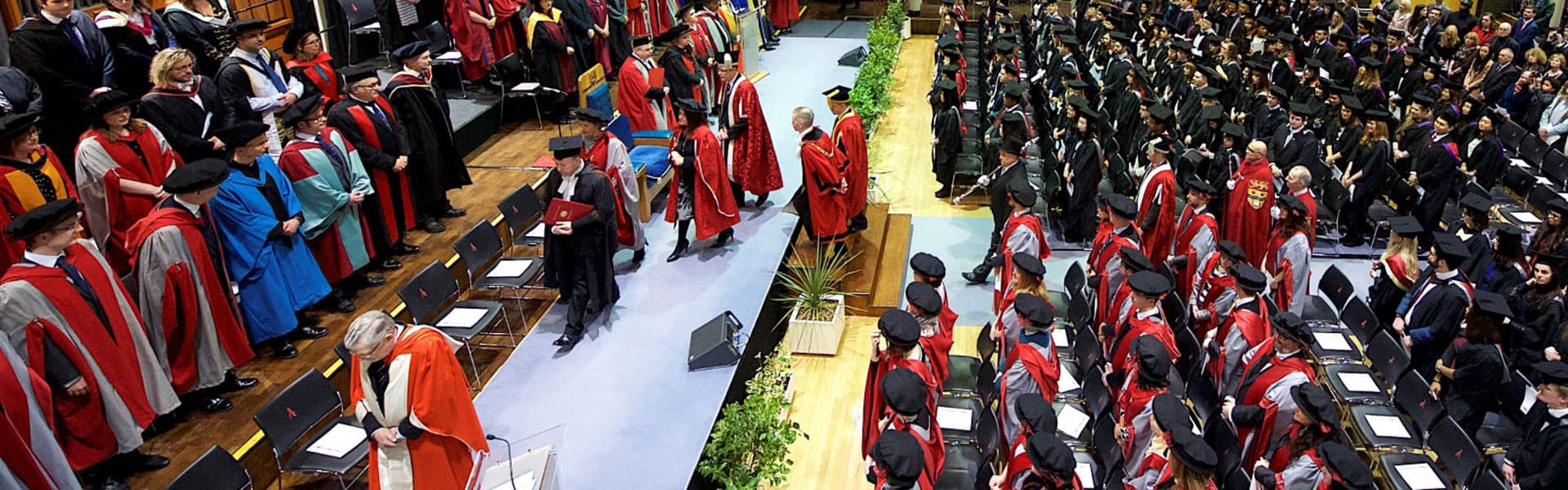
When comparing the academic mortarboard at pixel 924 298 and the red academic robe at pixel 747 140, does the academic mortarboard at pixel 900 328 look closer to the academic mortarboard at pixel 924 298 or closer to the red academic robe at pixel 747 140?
the academic mortarboard at pixel 924 298

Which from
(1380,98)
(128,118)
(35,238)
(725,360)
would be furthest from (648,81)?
(1380,98)

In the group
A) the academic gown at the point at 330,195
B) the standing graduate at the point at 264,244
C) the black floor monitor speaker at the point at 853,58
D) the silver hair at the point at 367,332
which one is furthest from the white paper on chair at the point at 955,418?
the black floor monitor speaker at the point at 853,58

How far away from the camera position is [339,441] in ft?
16.8

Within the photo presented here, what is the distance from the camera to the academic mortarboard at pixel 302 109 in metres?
6.48

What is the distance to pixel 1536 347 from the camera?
6.52 metres

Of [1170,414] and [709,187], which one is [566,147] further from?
[1170,414]

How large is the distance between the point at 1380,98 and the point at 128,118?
39.2ft

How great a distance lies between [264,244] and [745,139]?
374 cm

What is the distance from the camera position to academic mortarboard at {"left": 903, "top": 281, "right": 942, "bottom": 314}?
5.68 meters

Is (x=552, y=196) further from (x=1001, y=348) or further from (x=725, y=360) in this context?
(x=1001, y=348)

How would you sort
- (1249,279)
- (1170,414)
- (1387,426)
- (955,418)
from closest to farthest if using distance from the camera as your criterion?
(1170,414)
(1387,426)
(955,418)
(1249,279)

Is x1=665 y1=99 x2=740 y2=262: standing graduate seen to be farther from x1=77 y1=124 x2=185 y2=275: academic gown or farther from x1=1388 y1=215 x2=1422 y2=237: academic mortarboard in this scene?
x1=1388 y1=215 x2=1422 y2=237: academic mortarboard

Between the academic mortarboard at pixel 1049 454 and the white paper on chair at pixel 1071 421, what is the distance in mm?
1244

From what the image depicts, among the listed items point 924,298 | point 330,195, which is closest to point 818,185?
point 924,298
